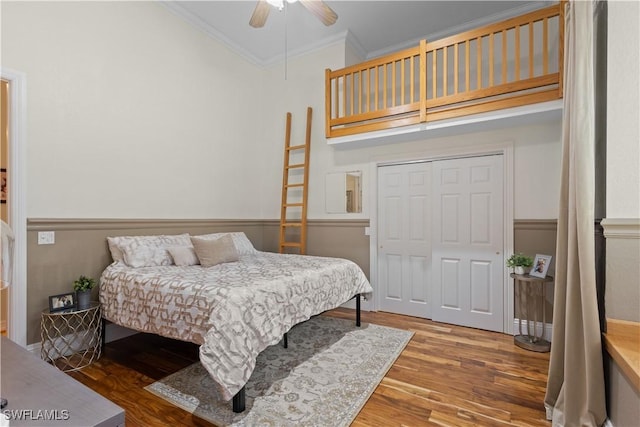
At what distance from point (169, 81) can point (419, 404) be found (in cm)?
369

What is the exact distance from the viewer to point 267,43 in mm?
4066

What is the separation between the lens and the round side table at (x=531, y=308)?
2663 millimetres

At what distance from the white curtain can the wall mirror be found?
2.38 m

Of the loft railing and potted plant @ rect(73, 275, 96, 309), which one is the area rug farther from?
the loft railing

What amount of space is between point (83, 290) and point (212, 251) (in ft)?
3.27

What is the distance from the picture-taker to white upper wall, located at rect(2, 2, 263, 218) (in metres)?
2.40

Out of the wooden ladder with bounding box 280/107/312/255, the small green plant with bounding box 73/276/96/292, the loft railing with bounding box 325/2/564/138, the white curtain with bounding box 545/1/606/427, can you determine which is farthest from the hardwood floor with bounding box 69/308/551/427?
the loft railing with bounding box 325/2/564/138

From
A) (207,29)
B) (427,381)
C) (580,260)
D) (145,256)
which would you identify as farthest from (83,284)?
(580,260)

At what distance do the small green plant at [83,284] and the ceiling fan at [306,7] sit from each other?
2581mm

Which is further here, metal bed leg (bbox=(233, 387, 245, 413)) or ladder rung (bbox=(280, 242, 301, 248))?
ladder rung (bbox=(280, 242, 301, 248))

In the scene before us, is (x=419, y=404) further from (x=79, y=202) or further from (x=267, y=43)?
(x=267, y=43)

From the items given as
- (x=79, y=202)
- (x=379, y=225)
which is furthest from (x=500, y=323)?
(x=79, y=202)

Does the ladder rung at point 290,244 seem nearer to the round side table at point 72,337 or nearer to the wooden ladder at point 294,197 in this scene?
the wooden ladder at point 294,197

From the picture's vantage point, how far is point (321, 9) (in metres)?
2.55
